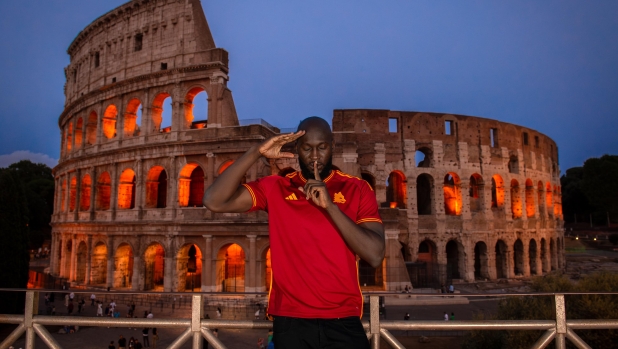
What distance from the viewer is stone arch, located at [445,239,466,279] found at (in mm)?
24562

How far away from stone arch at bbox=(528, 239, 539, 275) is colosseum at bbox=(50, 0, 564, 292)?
7 centimetres

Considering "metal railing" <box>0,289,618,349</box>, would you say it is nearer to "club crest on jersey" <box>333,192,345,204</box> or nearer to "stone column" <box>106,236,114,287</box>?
"club crest on jersey" <box>333,192,345,204</box>

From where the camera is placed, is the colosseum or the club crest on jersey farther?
the colosseum

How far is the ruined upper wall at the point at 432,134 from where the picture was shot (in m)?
24.0

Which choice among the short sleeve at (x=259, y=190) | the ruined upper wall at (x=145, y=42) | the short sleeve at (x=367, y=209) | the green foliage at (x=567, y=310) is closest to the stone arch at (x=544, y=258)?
the green foliage at (x=567, y=310)

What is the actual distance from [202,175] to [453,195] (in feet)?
55.7

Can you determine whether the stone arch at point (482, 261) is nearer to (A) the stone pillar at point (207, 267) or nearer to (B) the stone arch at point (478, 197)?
(B) the stone arch at point (478, 197)

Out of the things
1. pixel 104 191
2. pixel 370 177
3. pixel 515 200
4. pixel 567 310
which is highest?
pixel 370 177

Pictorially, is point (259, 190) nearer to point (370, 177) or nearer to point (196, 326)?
point (196, 326)

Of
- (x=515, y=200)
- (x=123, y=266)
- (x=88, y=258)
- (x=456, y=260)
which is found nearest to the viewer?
(x=123, y=266)

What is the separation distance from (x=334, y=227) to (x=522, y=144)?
31.1m

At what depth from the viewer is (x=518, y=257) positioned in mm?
27672

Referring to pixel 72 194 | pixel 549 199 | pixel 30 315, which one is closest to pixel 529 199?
pixel 549 199

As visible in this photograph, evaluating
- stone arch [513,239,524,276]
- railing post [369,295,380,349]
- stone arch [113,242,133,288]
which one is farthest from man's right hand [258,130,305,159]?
stone arch [513,239,524,276]
